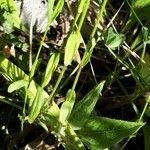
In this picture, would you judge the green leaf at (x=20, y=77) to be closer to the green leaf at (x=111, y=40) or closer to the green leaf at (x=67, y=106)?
the green leaf at (x=67, y=106)

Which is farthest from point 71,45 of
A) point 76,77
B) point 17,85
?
point 17,85

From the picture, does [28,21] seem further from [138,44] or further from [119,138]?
[119,138]

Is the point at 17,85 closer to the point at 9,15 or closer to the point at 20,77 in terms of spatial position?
the point at 20,77

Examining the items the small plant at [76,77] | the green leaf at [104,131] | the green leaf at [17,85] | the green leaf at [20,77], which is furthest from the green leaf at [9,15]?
the green leaf at [104,131]

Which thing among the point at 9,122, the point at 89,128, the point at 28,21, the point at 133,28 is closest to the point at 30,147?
the point at 9,122

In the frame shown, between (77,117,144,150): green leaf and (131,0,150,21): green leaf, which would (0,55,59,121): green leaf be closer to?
(77,117,144,150): green leaf

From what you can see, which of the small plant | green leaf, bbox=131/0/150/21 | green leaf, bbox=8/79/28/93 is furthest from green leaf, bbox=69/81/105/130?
green leaf, bbox=131/0/150/21
